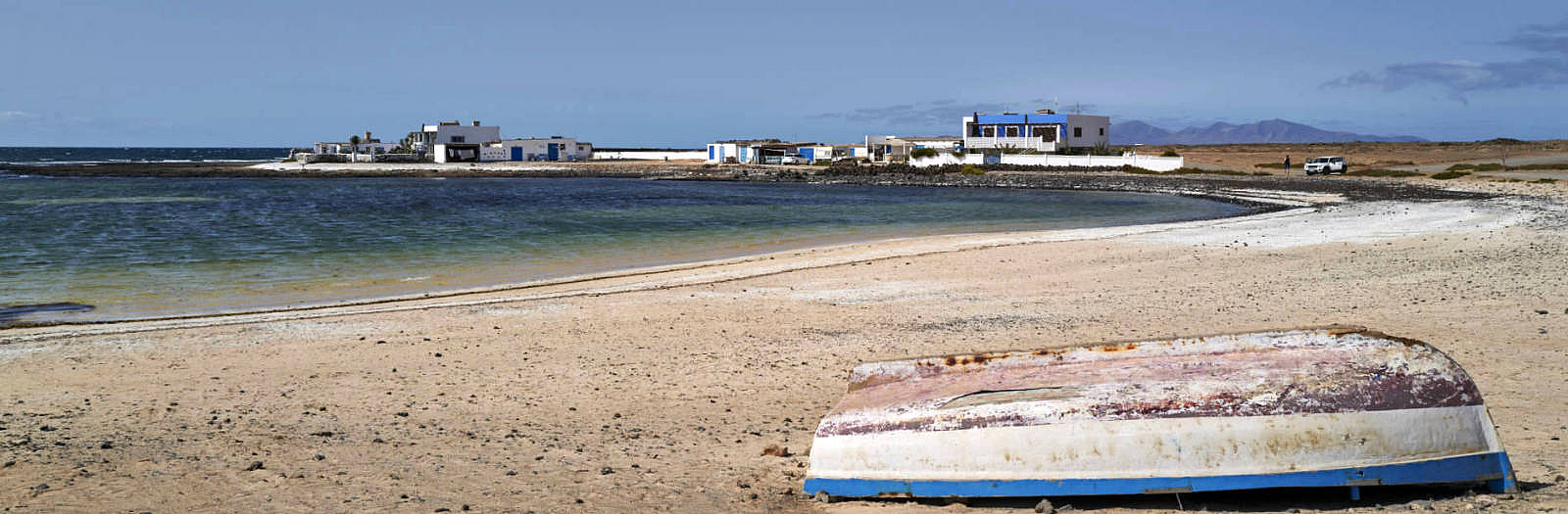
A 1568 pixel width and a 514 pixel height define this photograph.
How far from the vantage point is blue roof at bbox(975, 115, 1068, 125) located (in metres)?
81.9

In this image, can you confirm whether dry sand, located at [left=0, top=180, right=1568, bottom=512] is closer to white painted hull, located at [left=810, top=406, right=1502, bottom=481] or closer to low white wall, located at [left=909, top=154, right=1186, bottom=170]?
white painted hull, located at [left=810, top=406, right=1502, bottom=481]

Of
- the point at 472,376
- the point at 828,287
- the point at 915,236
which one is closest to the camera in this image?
the point at 472,376

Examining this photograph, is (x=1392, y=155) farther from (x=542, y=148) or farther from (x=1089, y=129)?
(x=542, y=148)

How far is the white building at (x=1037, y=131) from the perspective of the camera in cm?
8181

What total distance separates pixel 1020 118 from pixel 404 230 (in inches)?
2373

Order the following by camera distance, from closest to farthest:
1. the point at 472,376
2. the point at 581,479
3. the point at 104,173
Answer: the point at 581,479, the point at 472,376, the point at 104,173

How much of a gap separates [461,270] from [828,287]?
8.91m

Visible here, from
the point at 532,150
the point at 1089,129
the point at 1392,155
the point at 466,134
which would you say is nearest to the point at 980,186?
the point at 1089,129

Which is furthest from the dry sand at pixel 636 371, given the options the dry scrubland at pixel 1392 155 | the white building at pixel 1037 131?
the white building at pixel 1037 131

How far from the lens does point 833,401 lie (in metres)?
8.65

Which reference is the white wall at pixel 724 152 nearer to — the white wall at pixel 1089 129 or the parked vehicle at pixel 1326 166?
the white wall at pixel 1089 129

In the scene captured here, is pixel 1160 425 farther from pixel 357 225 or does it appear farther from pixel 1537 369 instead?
pixel 357 225

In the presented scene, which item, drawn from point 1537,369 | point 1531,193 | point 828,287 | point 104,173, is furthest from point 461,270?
point 104,173

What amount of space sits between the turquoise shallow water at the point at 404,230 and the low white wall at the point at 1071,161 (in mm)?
14974
